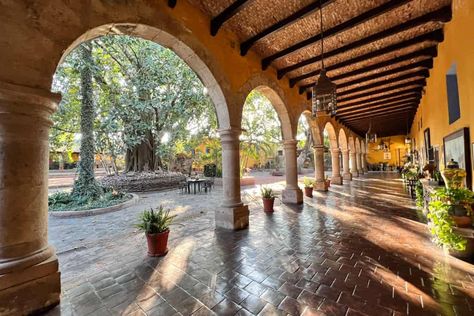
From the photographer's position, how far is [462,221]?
284 centimetres

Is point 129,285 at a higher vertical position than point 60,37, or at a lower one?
lower

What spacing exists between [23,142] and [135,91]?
896 centimetres

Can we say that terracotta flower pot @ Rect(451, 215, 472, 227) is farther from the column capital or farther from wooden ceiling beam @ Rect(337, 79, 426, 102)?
wooden ceiling beam @ Rect(337, 79, 426, 102)

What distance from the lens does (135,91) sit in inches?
391

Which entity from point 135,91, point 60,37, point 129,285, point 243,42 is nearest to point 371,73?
point 243,42

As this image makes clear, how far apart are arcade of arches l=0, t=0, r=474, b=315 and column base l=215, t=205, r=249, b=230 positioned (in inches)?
0.8

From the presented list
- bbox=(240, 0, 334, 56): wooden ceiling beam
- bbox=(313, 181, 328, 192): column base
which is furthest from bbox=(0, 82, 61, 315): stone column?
bbox=(313, 181, 328, 192): column base

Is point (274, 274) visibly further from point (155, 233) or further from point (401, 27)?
point (401, 27)

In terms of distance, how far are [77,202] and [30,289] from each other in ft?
20.2

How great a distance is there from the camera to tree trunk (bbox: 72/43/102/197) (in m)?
7.57

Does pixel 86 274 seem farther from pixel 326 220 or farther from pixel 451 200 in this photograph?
pixel 451 200

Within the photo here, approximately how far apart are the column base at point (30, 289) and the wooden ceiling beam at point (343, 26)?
528cm

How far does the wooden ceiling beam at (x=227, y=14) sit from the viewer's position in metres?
3.39

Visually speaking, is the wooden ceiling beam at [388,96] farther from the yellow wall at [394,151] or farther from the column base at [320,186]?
the yellow wall at [394,151]
